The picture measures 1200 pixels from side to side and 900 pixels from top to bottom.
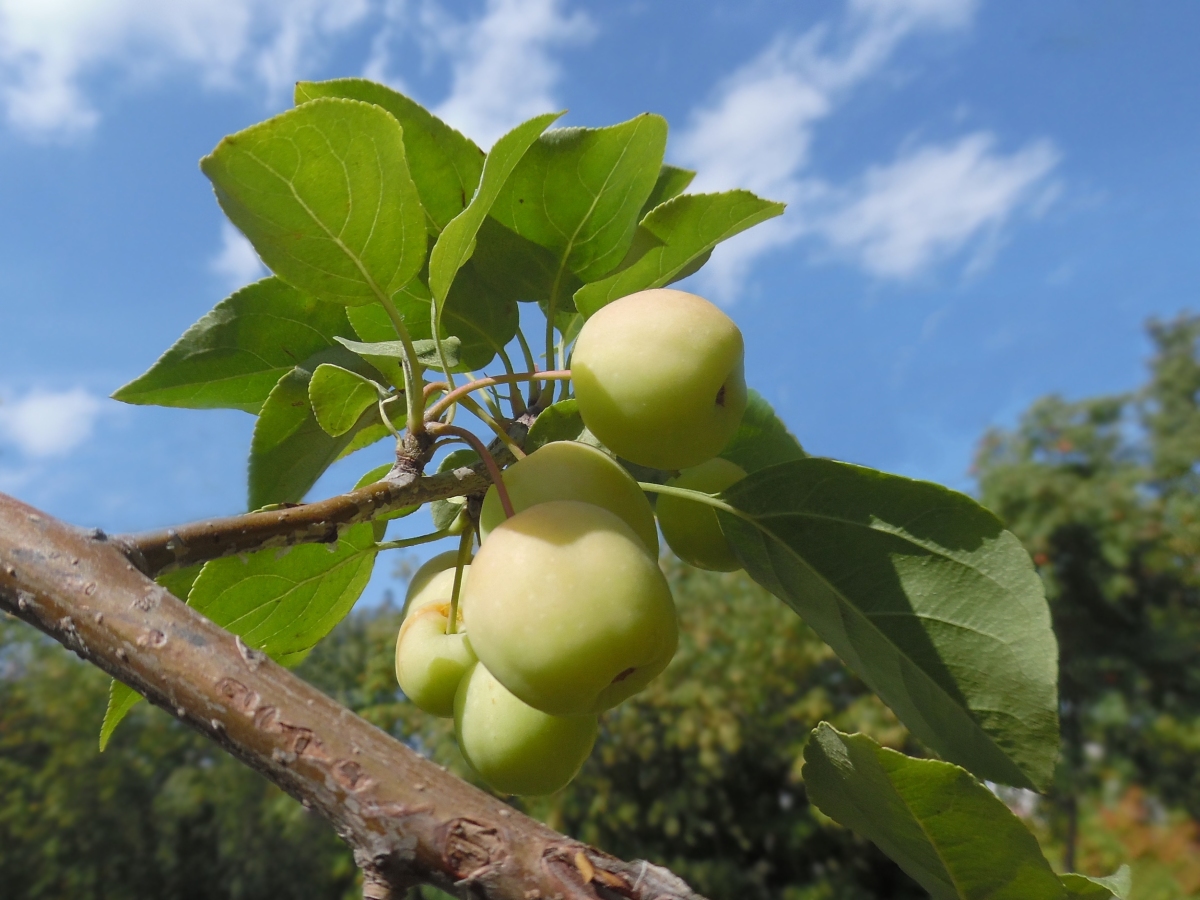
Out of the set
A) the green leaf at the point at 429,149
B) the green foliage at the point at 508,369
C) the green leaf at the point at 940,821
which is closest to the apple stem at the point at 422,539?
the green foliage at the point at 508,369

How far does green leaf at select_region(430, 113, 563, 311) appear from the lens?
18.8 inches

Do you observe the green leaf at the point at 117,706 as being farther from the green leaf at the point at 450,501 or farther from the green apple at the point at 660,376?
the green apple at the point at 660,376

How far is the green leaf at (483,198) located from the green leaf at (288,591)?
0.24m

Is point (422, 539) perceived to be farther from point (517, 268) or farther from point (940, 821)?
point (940, 821)

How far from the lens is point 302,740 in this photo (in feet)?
1.15

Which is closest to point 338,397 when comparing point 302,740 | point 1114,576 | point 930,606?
point 302,740

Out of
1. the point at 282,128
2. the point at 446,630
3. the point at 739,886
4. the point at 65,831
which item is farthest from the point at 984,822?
the point at 65,831

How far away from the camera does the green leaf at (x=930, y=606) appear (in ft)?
1.68

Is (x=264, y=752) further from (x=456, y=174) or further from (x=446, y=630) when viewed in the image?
(x=456, y=174)

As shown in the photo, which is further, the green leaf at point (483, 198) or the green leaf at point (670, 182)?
the green leaf at point (670, 182)

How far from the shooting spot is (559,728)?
540 millimetres

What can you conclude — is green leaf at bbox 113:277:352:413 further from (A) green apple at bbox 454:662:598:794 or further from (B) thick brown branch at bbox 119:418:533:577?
(A) green apple at bbox 454:662:598:794

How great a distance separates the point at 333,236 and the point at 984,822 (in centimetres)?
46

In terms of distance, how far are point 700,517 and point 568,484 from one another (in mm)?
186
